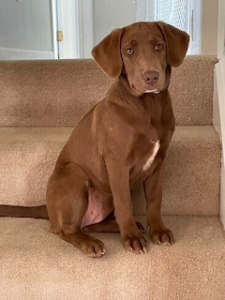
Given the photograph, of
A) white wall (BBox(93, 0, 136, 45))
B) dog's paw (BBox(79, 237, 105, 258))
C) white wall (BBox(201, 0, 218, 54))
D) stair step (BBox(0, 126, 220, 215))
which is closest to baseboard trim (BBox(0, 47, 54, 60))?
white wall (BBox(93, 0, 136, 45))

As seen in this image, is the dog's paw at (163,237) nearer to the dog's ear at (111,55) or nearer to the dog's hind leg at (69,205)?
the dog's hind leg at (69,205)

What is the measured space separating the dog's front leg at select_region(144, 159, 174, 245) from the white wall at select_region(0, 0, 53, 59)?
145 cm

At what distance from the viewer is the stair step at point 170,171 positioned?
1460 mm

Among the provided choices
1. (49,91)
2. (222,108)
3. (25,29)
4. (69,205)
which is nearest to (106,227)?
(69,205)

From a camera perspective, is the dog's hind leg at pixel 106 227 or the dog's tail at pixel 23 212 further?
the dog's tail at pixel 23 212

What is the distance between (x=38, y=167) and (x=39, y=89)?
508 millimetres

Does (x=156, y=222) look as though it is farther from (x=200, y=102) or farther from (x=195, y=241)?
(x=200, y=102)

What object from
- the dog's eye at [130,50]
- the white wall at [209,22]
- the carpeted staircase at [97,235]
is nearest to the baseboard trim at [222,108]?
the carpeted staircase at [97,235]

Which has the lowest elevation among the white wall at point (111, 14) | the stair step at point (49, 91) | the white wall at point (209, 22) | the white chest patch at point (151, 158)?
the white chest patch at point (151, 158)

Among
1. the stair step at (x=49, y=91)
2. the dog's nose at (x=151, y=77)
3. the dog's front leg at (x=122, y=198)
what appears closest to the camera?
the dog's nose at (x=151, y=77)

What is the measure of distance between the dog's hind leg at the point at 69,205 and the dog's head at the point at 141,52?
0.36 meters

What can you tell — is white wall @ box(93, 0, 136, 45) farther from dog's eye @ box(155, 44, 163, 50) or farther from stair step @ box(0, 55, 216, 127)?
dog's eye @ box(155, 44, 163, 50)

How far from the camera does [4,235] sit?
1.33 metres

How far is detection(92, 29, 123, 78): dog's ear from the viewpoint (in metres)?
1.19
